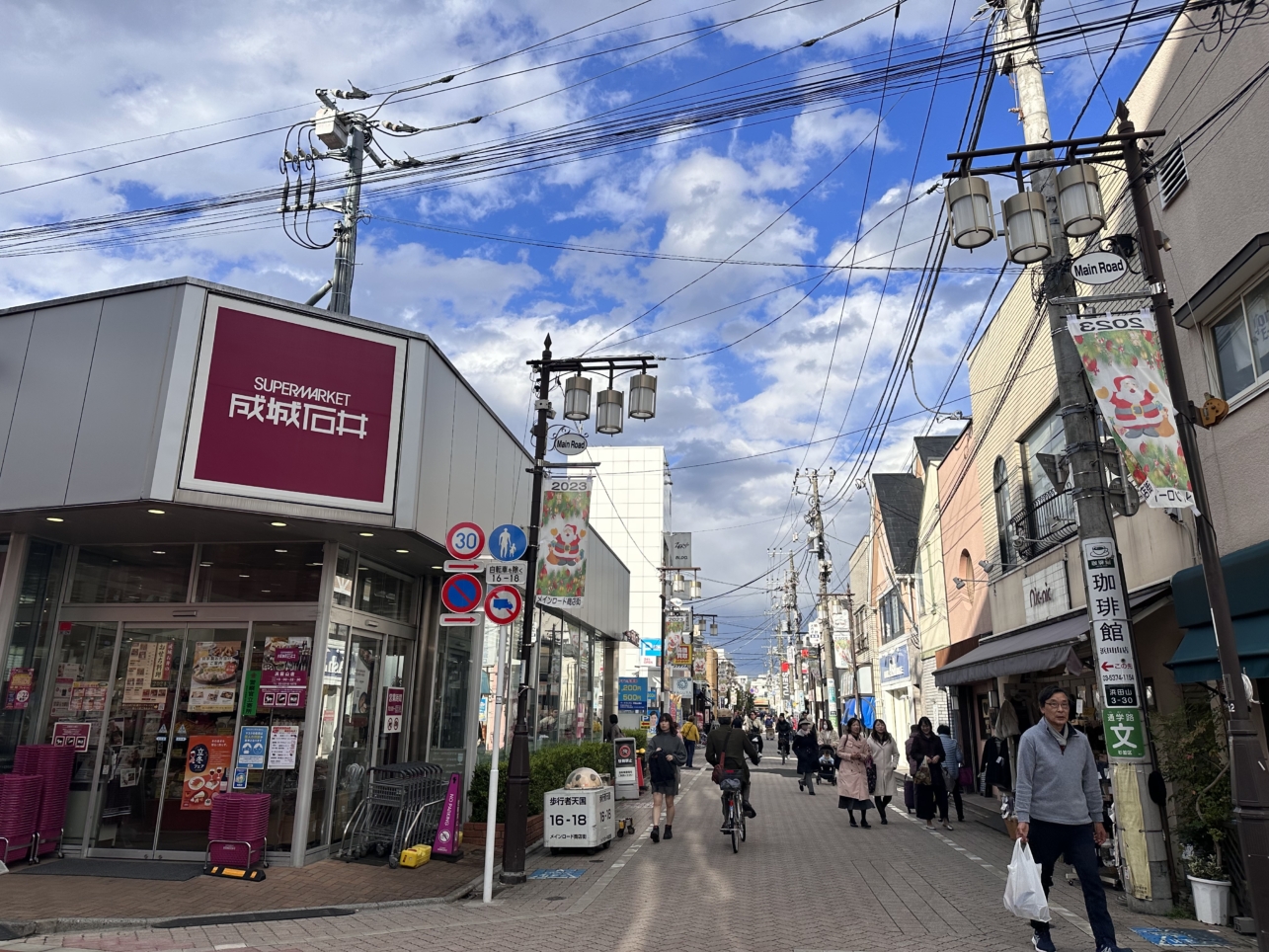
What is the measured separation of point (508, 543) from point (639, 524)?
135 ft

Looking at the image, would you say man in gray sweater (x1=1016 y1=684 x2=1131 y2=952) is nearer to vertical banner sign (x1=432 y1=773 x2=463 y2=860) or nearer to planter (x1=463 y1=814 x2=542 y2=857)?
vertical banner sign (x1=432 y1=773 x2=463 y2=860)

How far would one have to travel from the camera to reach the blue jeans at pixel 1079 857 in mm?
6039

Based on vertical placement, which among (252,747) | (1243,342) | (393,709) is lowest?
(252,747)

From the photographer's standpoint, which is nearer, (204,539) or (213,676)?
(213,676)

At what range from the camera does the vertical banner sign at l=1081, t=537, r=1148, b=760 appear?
8336mm

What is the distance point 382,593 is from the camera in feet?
39.9

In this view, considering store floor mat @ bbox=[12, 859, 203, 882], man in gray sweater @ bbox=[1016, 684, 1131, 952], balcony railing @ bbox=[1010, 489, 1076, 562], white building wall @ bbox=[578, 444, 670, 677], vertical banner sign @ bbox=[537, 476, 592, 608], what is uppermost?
white building wall @ bbox=[578, 444, 670, 677]

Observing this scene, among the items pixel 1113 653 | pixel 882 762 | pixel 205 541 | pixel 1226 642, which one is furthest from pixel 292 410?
pixel 882 762

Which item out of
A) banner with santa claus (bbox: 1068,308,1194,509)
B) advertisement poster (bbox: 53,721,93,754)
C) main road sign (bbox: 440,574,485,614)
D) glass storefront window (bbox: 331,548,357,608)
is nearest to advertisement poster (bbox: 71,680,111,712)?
advertisement poster (bbox: 53,721,93,754)

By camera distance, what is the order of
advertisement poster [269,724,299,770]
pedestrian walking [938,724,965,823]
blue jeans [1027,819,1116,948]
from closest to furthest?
blue jeans [1027,819,1116,948] < advertisement poster [269,724,299,770] < pedestrian walking [938,724,965,823]

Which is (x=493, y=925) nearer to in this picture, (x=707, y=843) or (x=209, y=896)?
(x=209, y=896)

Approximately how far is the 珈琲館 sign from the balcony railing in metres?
10.5

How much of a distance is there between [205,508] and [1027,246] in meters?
9.08

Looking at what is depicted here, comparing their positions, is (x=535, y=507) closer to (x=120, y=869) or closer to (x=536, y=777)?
(x=536, y=777)
